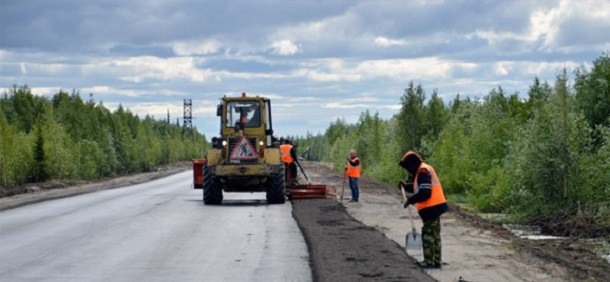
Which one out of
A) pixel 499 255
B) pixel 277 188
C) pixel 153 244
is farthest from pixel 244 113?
pixel 499 255

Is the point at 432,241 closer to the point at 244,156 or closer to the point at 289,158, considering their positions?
the point at 244,156

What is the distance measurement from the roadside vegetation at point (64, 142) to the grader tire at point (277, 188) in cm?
2066

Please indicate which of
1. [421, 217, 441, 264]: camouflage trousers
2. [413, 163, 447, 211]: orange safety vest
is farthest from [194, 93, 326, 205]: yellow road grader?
[413, 163, 447, 211]: orange safety vest

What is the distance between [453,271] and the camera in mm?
12828

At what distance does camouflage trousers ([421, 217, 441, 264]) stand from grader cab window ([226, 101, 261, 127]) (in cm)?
1691

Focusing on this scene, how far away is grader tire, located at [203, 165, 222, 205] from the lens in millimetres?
28328

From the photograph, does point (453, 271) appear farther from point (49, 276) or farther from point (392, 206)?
point (392, 206)

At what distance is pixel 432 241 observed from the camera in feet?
42.3

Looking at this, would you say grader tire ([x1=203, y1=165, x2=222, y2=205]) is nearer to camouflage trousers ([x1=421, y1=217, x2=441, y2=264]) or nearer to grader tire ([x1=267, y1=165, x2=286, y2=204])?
grader tire ([x1=267, y1=165, x2=286, y2=204])

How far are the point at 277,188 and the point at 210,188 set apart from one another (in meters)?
2.18

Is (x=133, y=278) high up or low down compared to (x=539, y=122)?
down

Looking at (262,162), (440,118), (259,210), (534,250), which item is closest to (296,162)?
(262,162)

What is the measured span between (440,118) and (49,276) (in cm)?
4490

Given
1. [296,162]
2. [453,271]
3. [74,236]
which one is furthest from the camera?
[296,162]
